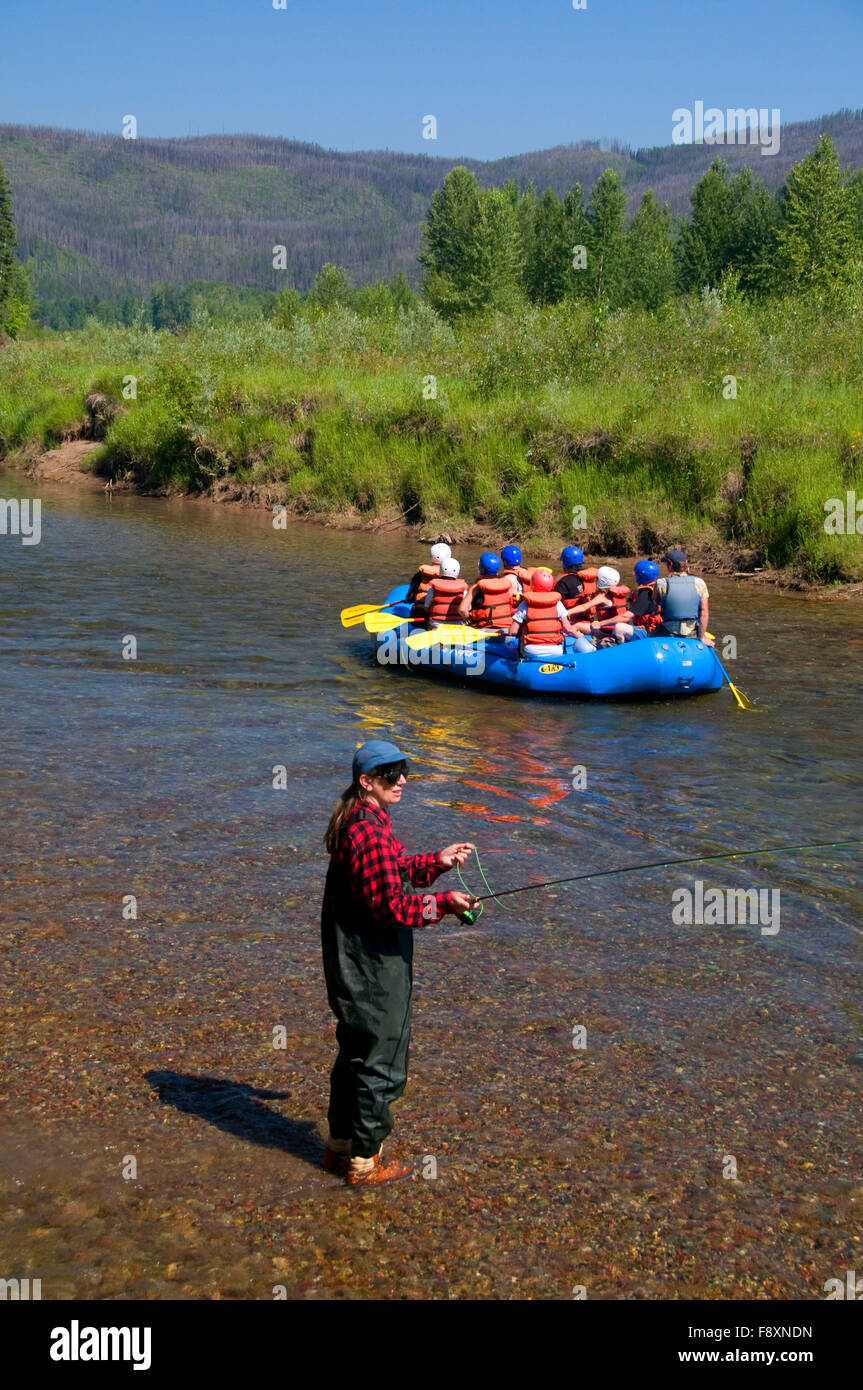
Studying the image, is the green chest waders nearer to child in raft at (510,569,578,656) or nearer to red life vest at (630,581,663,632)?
child in raft at (510,569,578,656)

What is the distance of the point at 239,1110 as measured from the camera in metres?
5.73

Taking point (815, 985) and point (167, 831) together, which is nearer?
point (815, 985)

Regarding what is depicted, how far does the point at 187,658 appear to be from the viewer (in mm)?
15742

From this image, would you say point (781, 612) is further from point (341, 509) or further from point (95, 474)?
point (95, 474)

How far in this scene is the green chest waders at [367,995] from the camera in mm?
4938

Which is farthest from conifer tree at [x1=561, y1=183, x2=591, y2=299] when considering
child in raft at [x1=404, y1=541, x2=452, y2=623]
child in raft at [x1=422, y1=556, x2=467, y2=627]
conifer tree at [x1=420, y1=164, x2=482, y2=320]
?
child in raft at [x1=422, y1=556, x2=467, y2=627]

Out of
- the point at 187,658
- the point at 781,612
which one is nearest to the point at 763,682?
the point at 781,612

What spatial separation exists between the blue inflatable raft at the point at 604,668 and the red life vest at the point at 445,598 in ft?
2.09

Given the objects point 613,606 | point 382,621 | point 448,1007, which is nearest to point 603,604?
point 613,606

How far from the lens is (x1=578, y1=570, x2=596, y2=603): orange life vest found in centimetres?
1583

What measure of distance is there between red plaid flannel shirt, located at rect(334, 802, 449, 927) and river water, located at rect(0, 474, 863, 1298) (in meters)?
1.22

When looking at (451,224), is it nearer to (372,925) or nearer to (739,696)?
(739,696)

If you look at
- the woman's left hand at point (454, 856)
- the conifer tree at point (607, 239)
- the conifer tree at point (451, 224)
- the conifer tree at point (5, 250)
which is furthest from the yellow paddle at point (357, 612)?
the conifer tree at point (5, 250)

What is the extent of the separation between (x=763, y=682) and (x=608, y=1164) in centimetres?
1065
